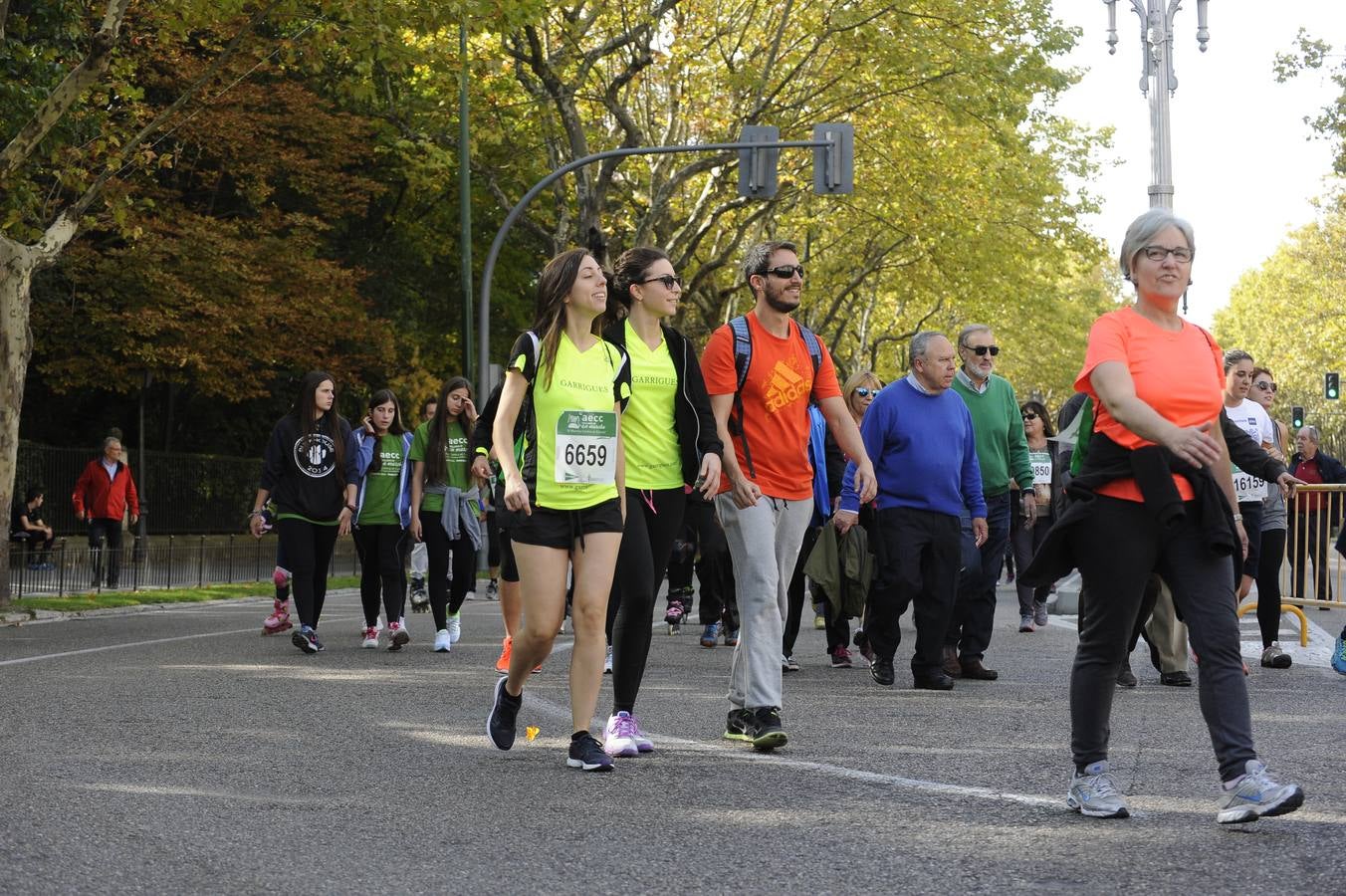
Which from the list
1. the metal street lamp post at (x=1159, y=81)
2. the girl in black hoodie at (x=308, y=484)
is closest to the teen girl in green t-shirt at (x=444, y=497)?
the girl in black hoodie at (x=308, y=484)

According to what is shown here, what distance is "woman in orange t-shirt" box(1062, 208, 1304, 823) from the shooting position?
5492 mm

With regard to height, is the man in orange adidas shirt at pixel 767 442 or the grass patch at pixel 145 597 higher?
the man in orange adidas shirt at pixel 767 442

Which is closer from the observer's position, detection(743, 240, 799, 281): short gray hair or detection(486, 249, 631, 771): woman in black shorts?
detection(486, 249, 631, 771): woman in black shorts

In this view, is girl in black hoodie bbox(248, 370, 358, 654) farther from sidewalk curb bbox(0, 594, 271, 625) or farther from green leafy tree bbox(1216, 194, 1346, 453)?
green leafy tree bbox(1216, 194, 1346, 453)

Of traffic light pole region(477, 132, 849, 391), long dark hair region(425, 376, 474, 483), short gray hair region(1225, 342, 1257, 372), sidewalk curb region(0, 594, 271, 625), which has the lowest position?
sidewalk curb region(0, 594, 271, 625)

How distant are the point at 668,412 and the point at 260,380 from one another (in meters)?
25.7

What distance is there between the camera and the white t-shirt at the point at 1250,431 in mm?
10680

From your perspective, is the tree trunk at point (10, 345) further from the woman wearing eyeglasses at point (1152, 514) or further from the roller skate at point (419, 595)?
the woman wearing eyeglasses at point (1152, 514)

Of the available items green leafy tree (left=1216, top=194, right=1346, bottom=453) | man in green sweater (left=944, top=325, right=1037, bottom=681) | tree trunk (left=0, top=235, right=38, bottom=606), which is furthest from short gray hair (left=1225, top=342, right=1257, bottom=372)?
green leafy tree (left=1216, top=194, right=1346, bottom=453)

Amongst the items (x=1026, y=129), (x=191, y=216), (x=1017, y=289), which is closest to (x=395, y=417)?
(x=191, y=216)

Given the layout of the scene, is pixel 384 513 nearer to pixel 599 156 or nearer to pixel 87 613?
pixel 87 613

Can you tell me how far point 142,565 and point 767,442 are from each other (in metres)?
15.7

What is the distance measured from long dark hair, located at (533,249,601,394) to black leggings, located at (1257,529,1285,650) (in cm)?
580

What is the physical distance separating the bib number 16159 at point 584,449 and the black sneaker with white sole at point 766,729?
3.84ft
